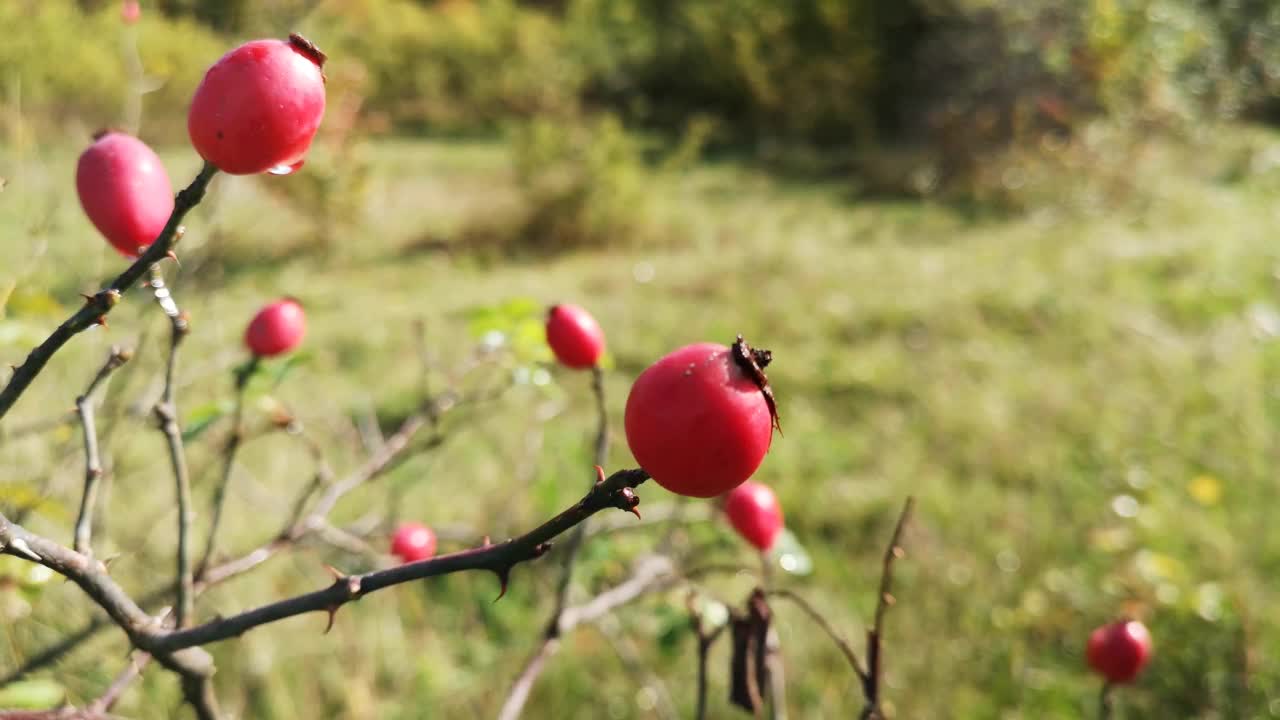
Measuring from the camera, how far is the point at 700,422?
0.39 meters

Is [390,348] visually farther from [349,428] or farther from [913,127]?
[913,127]

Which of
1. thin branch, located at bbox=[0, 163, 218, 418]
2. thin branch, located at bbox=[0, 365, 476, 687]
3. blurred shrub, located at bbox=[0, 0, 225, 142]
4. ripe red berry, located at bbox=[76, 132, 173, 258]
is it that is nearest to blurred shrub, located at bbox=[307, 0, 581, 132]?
blurred shrub, located at bbox=[0, 0, 225, 142]

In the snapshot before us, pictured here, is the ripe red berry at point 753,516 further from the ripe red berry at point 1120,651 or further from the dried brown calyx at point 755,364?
the dried brown calyx at point 755,364

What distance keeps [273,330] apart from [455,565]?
1.66 feet

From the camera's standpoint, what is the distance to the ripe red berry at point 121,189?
0.54m

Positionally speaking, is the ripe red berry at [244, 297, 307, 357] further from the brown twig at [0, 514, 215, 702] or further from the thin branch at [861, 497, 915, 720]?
the thin branch at [861, 497, 915, 720]

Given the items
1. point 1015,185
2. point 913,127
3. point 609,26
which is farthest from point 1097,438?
point 609,26

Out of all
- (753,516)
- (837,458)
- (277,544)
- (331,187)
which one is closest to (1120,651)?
(753,516)

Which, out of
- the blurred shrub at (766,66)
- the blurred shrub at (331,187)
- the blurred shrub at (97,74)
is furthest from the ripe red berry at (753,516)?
the blurred shrub at (766,66)

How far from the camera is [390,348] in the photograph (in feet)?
11.4

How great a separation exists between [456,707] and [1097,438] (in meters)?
1.69

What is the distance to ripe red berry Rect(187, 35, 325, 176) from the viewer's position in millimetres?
441

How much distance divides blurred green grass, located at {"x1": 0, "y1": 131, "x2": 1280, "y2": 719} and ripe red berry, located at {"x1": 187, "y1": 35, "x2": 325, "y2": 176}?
446 mm

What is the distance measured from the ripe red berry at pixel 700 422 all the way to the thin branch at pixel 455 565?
0.07 feet
